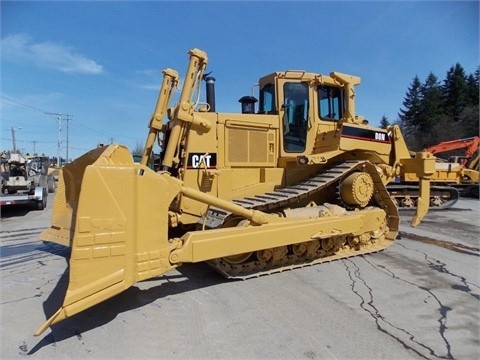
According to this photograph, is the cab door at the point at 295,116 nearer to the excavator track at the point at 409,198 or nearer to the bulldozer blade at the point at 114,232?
the bulldozer blade at the point at 114,232

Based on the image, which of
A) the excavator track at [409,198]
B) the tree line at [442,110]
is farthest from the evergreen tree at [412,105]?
the excavator track at [409,198]

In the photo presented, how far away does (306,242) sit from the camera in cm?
497

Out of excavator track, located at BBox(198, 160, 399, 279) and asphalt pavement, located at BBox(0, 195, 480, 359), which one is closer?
asphalt pavement, located at BBox(0, 195, 480, 359)

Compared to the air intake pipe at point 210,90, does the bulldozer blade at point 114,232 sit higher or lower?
lower

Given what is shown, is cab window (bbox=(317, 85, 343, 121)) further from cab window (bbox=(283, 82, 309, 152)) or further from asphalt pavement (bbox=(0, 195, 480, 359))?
asphalt pavement (bbox=(0, 195, 480, 359))

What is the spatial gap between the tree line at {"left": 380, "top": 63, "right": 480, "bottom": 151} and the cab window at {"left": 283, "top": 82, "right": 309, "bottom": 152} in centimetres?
3658

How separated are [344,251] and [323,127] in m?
2.18

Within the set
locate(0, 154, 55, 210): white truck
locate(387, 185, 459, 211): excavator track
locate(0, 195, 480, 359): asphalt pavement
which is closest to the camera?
locate(0, 195, 480, 359): asphalt pavement

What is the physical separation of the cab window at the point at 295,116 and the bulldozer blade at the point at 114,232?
258cm

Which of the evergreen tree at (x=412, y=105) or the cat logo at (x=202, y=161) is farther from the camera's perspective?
the evergreen tree at (x=412, y=105)

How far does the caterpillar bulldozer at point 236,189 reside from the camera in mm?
3197

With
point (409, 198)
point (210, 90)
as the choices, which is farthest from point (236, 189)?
point (409, 198)

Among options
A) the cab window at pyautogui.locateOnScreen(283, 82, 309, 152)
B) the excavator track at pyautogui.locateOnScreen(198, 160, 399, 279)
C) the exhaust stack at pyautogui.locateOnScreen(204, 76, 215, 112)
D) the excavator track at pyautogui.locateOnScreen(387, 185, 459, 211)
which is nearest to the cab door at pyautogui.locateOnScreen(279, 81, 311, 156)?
the cab window at pyautogui.locateOnScreen(283, 82, 309, 152)

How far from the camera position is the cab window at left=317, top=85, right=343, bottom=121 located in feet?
19.2
